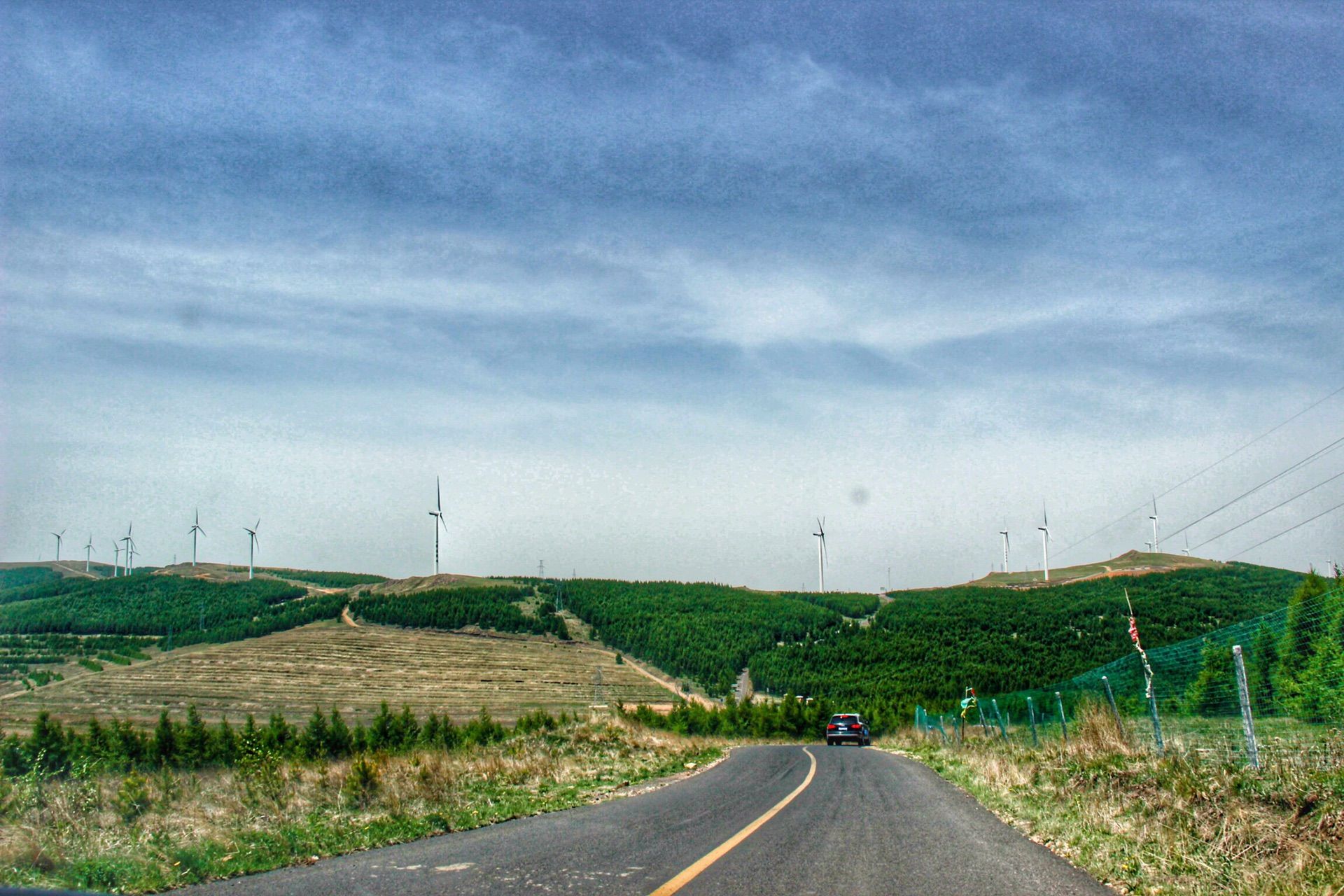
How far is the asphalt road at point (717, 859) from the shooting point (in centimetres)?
755

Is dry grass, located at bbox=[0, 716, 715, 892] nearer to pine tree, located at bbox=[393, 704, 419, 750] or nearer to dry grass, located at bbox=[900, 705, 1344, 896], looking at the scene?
dry grass, located at bbox=[900, 705, 1344, 896]

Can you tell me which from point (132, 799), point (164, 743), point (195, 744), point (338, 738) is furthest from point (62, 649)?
point (132, 799)

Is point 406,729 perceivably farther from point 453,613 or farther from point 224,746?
point 453,613

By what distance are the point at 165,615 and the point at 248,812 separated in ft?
636

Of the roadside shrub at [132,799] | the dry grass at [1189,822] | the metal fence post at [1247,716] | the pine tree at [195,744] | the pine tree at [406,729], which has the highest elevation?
the metal fence post at [1247,716]

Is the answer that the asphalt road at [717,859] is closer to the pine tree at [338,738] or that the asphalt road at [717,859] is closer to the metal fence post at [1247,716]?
A: the metal fence post at [1247,716]

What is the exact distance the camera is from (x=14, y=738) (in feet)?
49.2

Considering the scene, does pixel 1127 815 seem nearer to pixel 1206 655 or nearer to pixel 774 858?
pixel 774 858

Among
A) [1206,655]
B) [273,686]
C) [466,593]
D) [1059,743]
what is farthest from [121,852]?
[466,593]

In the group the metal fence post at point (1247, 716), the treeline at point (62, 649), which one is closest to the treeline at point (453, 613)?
A: the treeline at point (62, 649)

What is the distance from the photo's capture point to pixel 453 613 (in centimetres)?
16175

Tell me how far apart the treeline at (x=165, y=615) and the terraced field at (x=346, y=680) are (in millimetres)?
15099

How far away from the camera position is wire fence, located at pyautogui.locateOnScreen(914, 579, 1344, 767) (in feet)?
30.8

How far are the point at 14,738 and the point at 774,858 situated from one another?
13605mm
